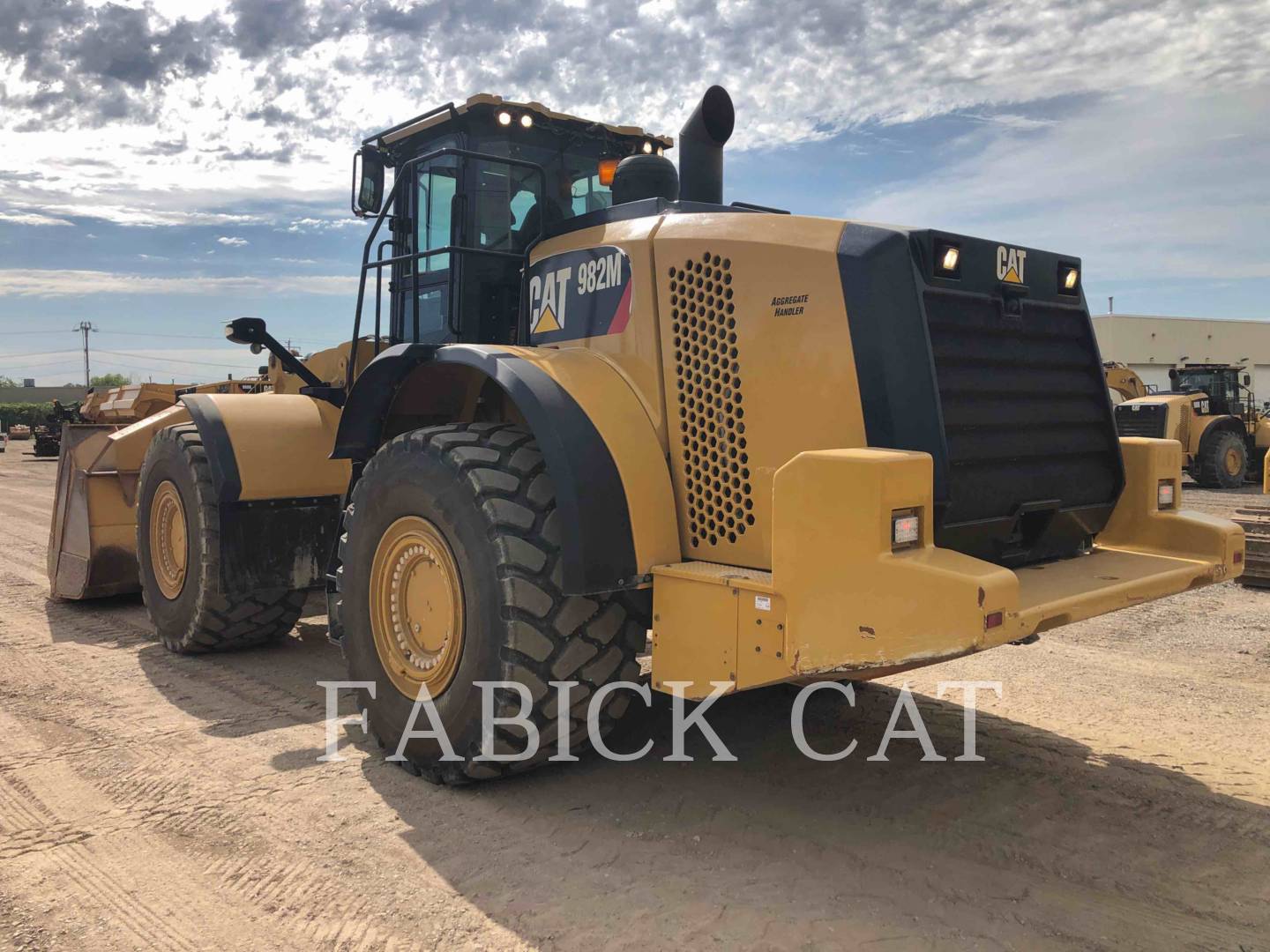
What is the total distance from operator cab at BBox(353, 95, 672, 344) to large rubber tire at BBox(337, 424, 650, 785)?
113 cm

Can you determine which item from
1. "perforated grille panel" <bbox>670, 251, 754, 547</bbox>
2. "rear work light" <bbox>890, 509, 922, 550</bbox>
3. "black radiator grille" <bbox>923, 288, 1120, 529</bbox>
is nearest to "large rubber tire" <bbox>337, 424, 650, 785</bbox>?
"perforated grille panel" <bbox>670, 251, 754, 547</bbox>

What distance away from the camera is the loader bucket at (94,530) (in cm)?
759

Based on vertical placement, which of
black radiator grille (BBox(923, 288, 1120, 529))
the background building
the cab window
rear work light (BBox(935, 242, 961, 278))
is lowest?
black radiator grille (BBox(923, 288, 1120, 529))

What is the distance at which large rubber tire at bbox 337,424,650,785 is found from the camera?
12.1 feet

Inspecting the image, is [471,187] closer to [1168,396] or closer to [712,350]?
[712,350]

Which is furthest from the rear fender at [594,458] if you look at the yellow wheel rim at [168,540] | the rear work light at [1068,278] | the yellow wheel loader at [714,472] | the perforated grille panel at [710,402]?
the yellow wheel rim at [168,540]

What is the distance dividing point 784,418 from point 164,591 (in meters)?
4.73

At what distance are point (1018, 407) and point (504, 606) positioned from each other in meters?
2.14

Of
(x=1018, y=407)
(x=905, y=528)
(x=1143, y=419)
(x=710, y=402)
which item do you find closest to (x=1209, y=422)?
(x=1143, y=419)

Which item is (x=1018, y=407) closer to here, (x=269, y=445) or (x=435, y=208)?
(x=435, y=208)

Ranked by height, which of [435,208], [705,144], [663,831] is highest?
[705,144]

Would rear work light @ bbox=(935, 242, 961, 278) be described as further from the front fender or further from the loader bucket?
the loader bucket

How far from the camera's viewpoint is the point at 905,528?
314 centimetres

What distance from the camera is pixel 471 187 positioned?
511 centimetres
